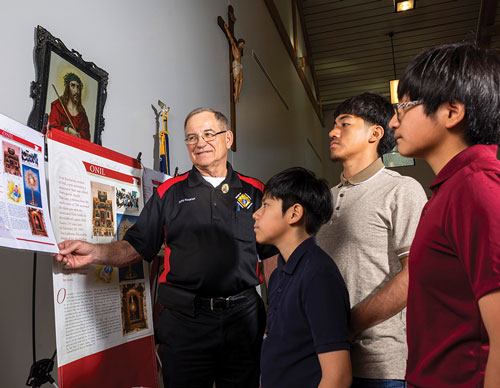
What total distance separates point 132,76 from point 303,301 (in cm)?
190

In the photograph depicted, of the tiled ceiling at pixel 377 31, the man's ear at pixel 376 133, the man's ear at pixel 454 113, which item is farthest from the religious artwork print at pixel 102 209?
the tiled ceiling at pixel 377 31

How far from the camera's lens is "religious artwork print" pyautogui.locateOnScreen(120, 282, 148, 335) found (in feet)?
5.98

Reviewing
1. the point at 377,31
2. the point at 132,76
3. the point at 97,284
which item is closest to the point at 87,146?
the point at 97,284

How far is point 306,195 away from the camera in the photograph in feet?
4.76

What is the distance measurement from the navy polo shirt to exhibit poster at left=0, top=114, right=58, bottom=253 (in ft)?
2.53

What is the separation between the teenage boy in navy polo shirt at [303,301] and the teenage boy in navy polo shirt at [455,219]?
0.30 meters

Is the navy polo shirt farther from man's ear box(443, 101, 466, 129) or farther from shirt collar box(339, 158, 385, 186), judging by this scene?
man's ear box(443, 101, 466, 129)

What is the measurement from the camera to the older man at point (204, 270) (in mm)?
1834

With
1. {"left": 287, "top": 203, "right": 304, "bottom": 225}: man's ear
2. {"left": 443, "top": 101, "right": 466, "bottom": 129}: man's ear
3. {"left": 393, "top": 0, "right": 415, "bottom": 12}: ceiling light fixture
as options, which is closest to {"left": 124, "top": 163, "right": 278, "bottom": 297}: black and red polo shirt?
{"left": 287, "top": 203, "right": 304, "bottom": 225}: man's ear

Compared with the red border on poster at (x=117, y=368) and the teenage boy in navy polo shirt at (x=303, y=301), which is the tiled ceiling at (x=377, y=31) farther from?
the red border on poster at (x=117, y=368)

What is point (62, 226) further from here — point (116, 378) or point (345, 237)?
point (345, 237)

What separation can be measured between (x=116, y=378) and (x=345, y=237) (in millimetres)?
1066

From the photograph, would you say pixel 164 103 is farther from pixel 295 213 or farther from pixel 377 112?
pixel 295 213

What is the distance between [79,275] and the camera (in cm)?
159
